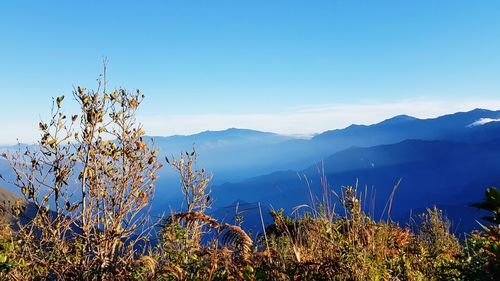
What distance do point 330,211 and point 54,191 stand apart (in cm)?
346

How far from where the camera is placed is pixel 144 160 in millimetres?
5746

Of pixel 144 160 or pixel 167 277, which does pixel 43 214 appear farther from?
pixel 167 277

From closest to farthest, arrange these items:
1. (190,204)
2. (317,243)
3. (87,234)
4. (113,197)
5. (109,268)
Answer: (109,268) → (317,243) → (87,234) → (113,197) → (190,204)

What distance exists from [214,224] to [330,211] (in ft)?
4.72

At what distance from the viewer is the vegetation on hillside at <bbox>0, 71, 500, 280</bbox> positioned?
3.74 m

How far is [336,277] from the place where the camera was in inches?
146

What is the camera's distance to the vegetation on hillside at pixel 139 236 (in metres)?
3.74

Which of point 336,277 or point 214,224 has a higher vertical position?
point 214,224

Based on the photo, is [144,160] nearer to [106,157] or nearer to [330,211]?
[106,157]

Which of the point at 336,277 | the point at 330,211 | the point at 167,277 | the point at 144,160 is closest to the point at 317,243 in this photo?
the point at 330,211

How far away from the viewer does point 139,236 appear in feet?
18.1

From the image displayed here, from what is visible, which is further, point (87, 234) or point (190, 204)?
point (190, 204)

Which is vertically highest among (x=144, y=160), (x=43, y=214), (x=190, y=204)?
(x=144, y=160)

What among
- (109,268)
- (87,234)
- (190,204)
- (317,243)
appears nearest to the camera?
(109,268)
